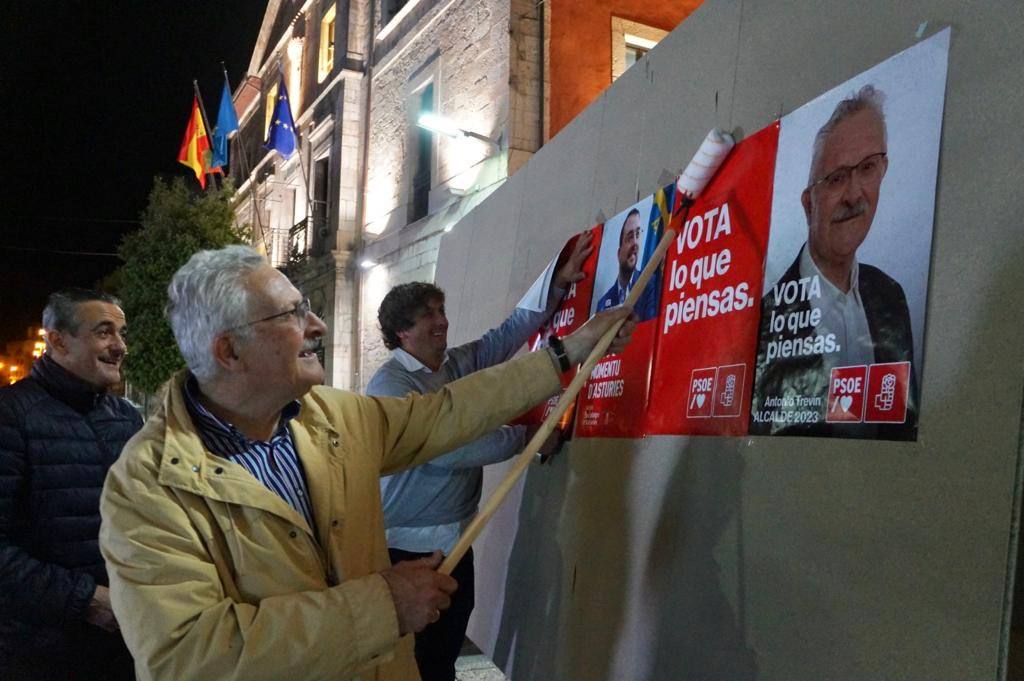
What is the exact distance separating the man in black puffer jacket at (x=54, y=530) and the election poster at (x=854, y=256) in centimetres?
234

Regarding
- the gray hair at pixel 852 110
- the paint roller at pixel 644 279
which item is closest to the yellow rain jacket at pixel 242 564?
A: the paint roller at pixel 644 279

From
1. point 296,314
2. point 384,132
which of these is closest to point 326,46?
point 384,132

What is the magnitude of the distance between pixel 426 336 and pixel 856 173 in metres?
1.94

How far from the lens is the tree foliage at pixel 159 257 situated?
1727 cm

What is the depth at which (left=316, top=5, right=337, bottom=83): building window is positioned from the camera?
17359mm

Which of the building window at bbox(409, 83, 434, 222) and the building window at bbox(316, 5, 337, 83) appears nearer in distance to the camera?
the building window at bbox(409, 83, 434, 222)

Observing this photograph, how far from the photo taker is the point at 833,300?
1.77m

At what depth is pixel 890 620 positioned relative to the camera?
1507mm

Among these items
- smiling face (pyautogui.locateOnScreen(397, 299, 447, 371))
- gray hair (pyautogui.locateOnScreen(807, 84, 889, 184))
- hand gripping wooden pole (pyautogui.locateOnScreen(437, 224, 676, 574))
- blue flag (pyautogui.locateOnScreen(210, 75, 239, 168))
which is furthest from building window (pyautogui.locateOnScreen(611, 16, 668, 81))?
blue flag (pyautogui.locateOnScreen(210, 75, 239, 168))

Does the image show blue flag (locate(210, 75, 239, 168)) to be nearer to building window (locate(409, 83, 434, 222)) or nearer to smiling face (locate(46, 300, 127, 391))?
building window (locate(409, 83, 434, 222))

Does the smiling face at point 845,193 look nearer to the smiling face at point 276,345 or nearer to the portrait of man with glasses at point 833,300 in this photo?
the portrait of man with glasses at point 833,300

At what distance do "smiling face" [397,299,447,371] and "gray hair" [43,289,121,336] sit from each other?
132 cm

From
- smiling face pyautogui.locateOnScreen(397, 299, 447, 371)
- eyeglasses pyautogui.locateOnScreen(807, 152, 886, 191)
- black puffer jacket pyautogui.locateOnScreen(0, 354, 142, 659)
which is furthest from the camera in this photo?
smiling face pyautogui.locateOnScreen(397, 299, 447, 371)

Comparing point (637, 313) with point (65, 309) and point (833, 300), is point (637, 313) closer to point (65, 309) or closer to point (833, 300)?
point (833, 300)
